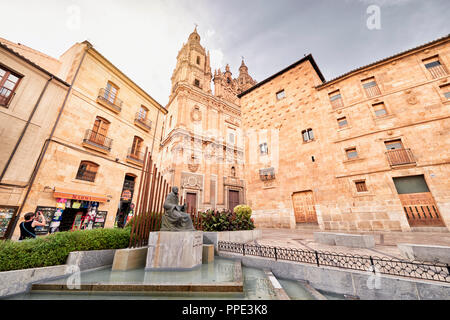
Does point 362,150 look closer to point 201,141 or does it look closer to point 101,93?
point 201,141

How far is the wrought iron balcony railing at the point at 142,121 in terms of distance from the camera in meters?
A: 13.2

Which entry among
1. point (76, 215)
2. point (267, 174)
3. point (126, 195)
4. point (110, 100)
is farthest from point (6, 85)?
point (267, 174)

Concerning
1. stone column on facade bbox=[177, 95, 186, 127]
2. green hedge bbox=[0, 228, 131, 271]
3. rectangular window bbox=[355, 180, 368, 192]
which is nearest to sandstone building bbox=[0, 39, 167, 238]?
green hedge bbox=[0, 228, 131, 271]

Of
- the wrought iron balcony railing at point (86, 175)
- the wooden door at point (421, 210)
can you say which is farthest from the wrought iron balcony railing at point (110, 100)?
the wooden door at point (421, 210)

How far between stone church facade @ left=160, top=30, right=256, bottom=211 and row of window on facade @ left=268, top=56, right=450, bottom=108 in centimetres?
1221

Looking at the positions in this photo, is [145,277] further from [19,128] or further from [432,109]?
[432,109]

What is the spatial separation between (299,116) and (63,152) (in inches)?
652

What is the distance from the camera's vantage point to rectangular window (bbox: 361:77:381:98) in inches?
467

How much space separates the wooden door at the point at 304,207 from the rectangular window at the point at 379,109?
711cm

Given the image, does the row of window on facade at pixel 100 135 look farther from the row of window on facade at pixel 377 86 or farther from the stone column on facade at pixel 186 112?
the row of window on facade at pixel 377 86

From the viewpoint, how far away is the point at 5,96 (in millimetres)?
7535

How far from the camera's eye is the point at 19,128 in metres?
7.62

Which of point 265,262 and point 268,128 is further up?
point 268,128
